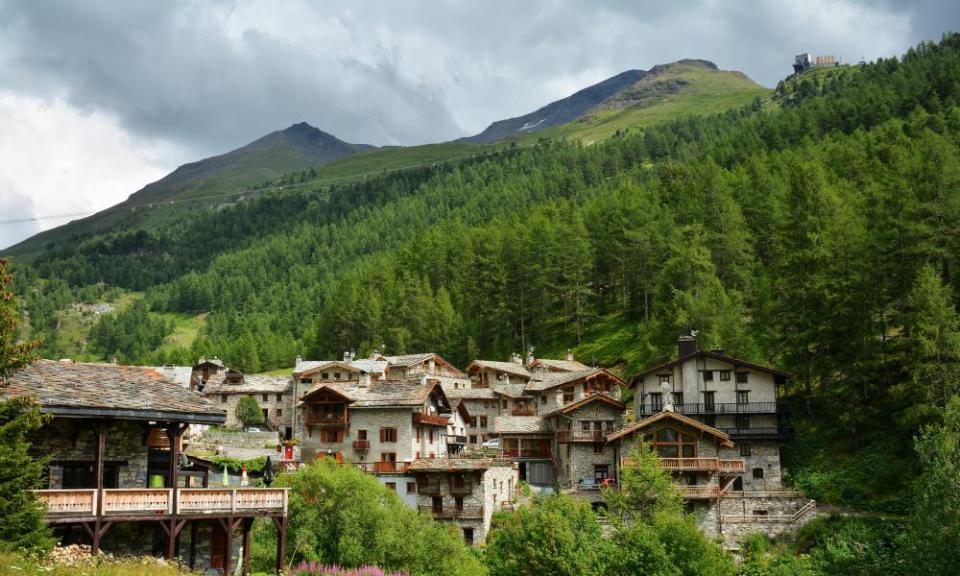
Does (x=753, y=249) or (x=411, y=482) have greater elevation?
(x=753, y=249)

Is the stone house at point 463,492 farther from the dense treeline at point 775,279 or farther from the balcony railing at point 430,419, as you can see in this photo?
the dense treeline at point 775,279

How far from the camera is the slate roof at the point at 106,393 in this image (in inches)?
1017

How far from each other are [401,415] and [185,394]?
34.8m

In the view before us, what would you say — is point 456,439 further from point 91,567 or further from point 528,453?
point 91,567

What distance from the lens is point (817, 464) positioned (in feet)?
195

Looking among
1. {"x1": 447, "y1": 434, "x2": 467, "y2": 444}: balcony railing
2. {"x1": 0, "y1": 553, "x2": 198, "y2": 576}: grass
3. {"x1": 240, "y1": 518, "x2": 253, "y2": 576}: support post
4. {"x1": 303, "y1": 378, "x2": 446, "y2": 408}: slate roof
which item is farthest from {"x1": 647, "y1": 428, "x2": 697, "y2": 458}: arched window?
{"x1": 0, "y1": 553, "x2": 198, "y2": 576}: grass

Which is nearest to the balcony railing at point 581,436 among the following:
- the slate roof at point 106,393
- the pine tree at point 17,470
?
the slate roof at point 106,393

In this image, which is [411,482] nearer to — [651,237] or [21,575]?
[21,575]

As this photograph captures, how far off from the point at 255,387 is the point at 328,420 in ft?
119

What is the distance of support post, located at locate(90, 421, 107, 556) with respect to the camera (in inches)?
999

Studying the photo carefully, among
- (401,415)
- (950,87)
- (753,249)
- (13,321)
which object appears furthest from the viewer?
(950,87)

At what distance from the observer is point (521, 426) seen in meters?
71.1

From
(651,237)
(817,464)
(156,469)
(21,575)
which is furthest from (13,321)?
(651,237)

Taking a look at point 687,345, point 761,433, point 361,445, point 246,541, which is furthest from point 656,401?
point 246,541
